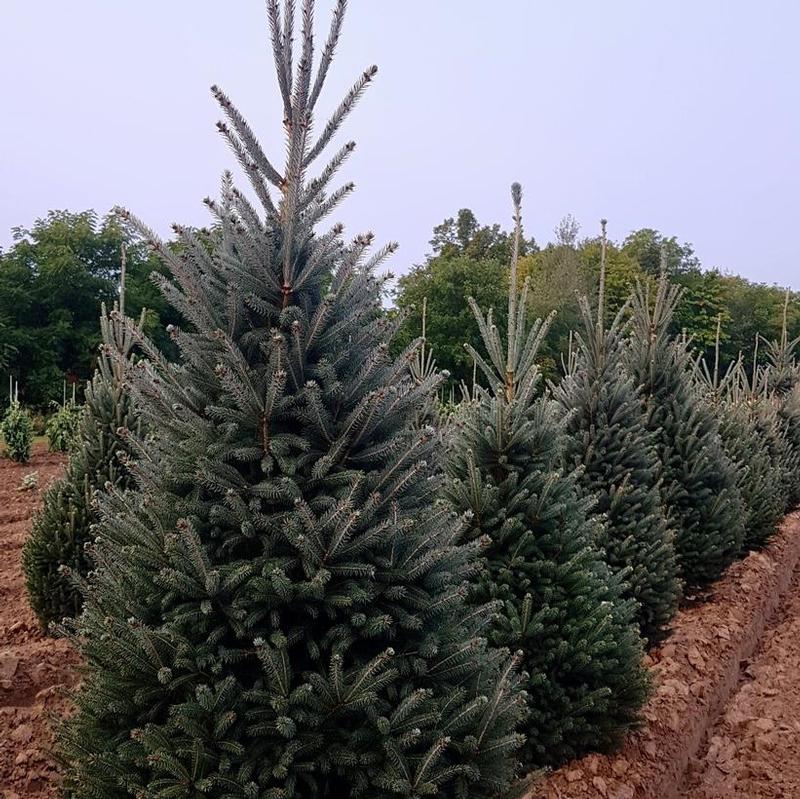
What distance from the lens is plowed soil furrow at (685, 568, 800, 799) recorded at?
4.14 m

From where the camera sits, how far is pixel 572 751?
3.63 metres

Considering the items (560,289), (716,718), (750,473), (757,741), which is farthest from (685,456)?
(560,289)

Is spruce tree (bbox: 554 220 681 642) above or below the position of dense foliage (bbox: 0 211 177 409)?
below

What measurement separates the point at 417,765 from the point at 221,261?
5.75 feet

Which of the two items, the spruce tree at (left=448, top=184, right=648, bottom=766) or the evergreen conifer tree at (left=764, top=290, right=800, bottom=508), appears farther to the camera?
the evergreen conifer tree at (left=764, top=290, right=800, bottom=508)

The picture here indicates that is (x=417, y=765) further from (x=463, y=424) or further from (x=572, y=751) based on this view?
(x=463, y=424)

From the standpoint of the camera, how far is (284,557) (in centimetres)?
224

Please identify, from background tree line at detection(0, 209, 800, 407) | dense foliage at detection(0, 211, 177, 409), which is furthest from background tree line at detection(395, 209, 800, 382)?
dense foliage at detection(0, 211, 177, 409)

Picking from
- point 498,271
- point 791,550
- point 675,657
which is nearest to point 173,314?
point 498,271

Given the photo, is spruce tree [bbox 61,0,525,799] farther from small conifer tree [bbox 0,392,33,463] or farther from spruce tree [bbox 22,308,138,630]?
small conifer tree [bbox 0,392,33,463]

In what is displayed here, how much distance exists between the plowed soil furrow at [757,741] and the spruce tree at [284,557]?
2446 mm

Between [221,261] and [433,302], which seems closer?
[221,261]

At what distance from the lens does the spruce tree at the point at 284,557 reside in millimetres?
2121

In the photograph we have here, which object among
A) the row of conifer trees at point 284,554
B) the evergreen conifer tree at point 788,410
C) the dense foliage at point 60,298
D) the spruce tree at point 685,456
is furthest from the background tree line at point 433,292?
the row of conifer trees at point 284,554
